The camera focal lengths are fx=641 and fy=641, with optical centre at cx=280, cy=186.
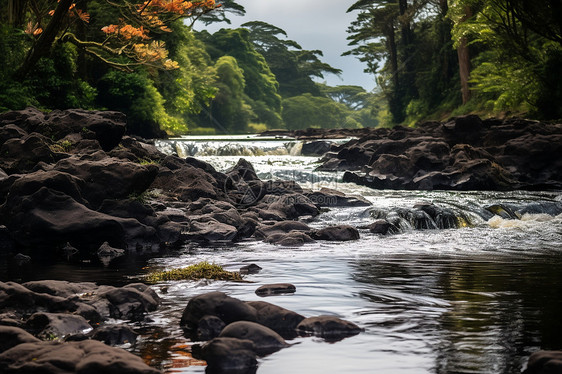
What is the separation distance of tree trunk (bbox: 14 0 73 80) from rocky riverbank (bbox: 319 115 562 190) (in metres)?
9.91

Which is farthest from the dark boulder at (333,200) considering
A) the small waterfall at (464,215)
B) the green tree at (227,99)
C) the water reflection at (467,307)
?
the green tree at (227,99)

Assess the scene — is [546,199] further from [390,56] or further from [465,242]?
[390,56]

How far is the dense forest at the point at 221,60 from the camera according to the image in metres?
20.6

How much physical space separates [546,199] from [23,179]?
11918 mm

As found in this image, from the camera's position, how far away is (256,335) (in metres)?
4.88

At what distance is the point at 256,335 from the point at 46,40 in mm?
16547

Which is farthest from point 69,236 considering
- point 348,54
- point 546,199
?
point 348,54

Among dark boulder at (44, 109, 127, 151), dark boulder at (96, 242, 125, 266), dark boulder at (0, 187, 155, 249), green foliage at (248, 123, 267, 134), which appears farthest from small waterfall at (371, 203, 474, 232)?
green foliage at (248, 123, 267, 134)

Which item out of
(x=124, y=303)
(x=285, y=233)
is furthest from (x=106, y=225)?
(x=124, y=303)

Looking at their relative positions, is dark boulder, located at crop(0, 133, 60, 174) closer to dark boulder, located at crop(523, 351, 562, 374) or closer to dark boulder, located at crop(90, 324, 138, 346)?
dark boulder, located at crop(90, 324, 138, 346)

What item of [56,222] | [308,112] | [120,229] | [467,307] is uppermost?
[308,112]

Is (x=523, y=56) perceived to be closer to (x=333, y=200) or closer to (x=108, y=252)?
(x=333, y=200)

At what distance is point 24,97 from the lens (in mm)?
20703

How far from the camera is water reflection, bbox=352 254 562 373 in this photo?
4711 millimetres
